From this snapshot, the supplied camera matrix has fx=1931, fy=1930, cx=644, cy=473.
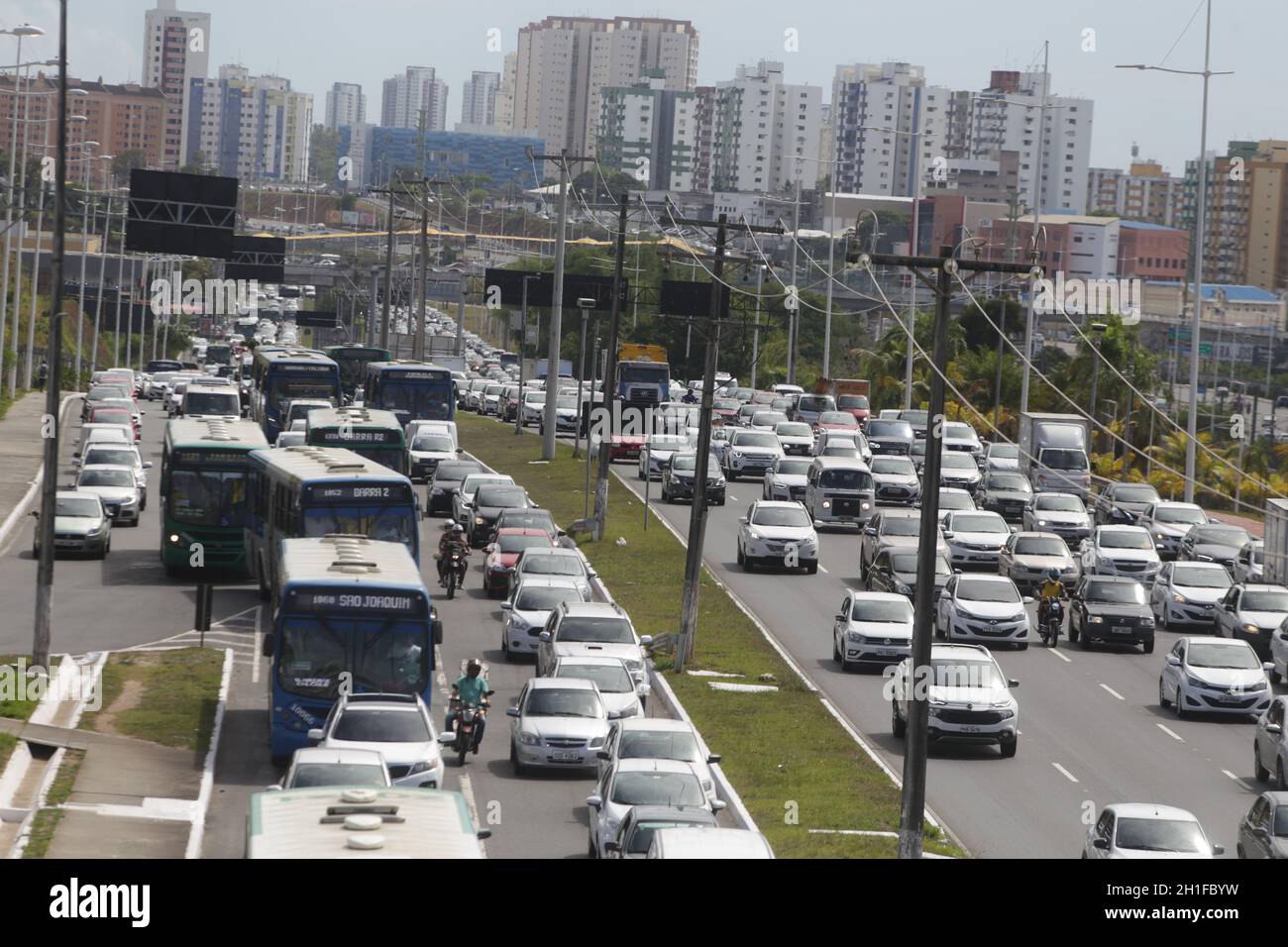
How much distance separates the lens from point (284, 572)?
2600 centimetres

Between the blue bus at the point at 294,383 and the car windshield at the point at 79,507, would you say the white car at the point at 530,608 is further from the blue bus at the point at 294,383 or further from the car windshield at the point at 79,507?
the blue bus at the point at 294,383

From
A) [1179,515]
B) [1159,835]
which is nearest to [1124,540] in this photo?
[1179,515]

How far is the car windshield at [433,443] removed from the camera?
197 ft

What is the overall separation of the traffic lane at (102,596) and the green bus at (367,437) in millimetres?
4549

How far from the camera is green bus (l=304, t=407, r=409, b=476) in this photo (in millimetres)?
42312

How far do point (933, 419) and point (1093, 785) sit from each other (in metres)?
8.01

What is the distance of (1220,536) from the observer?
1860 inches

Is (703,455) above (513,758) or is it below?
above

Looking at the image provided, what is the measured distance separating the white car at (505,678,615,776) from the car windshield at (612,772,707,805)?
3.90 m

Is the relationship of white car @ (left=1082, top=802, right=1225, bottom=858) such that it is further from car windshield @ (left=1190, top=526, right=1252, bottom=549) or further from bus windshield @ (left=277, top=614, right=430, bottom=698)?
car windshield @ (left=1190, top=526, right=1252, bottom=549)

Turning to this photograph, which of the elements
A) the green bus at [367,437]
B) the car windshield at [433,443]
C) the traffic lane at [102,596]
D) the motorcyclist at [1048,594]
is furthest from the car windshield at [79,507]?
the motorcyclist at [1048,594]

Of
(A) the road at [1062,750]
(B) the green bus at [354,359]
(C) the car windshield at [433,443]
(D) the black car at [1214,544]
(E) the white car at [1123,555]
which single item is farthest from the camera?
(B) the green bus at [354,359]
